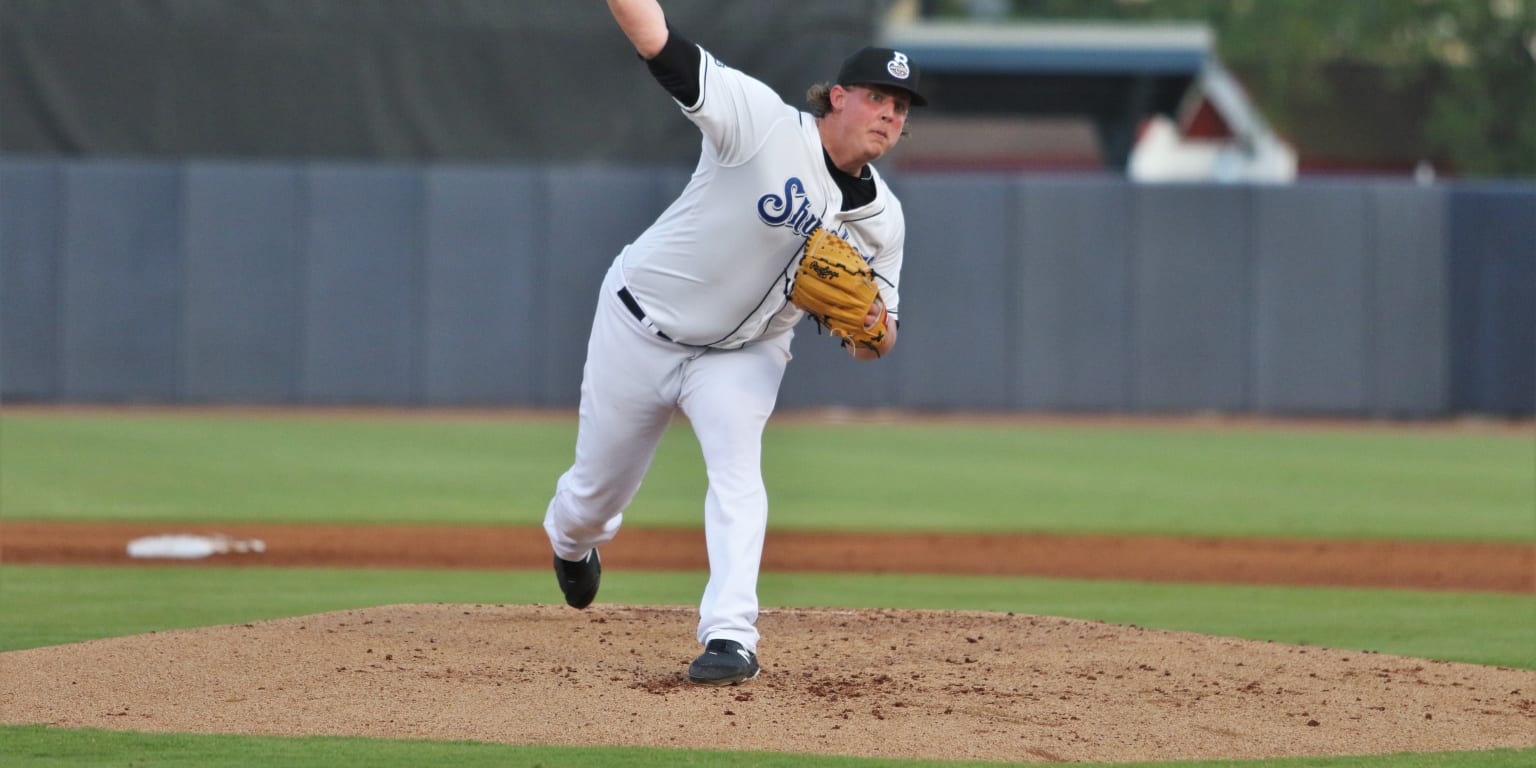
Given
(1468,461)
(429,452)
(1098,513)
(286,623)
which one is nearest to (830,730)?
(286,623)

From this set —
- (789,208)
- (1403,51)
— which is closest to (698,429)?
(789,208)

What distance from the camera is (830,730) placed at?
4.45 meters

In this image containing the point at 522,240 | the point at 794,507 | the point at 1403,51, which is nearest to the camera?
the point at 794,507

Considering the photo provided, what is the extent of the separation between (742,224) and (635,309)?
0.45m

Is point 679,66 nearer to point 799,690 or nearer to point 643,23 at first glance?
point 643,23

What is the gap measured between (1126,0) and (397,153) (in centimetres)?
2627

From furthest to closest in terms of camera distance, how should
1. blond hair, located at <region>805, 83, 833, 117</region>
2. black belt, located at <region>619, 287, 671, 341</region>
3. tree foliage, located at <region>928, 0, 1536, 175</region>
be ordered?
1. tree foliage, located at <region>928, 0, 1536, 175</region>
2. black belt, located at <region>619, 287, 671, 341</region>
3. blond hair, located at <region>805, 83, 833, 117</region>

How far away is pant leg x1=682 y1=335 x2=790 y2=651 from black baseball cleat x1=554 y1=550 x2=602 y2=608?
930mm

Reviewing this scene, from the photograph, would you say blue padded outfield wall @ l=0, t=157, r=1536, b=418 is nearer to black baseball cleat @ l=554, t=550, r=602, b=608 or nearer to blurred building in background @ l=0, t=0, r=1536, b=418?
blurred building in background @ l=0, t=0, r=1536, b=418

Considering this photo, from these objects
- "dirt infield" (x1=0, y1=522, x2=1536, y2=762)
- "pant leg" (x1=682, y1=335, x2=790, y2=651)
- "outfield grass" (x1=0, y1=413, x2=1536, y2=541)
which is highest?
"pant leg" (x1=682, y1=335, x2=790, y2=651)

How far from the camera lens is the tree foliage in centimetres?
3156

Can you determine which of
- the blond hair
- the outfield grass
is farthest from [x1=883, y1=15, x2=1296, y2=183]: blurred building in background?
the blond hair

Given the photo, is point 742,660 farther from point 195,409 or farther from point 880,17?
point 880,17

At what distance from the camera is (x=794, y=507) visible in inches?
444
